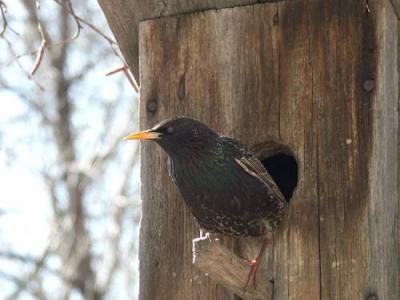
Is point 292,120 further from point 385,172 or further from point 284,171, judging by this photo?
point 284,171

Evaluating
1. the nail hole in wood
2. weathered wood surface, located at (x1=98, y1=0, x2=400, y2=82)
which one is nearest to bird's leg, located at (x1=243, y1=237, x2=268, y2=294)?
the nail hole in wood

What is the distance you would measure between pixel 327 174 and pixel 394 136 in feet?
1.07

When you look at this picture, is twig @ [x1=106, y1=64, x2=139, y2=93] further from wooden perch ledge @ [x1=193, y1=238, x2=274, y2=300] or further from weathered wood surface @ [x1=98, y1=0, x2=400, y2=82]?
wooden perch ledge @ [x1=193, y1=238, x2=274, y2=300]

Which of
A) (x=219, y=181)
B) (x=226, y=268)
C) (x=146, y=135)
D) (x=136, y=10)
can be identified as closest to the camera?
(x=226, y=268)

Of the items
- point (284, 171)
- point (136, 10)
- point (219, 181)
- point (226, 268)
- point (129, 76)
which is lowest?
point (226, 268)

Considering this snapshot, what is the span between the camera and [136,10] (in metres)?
4.28

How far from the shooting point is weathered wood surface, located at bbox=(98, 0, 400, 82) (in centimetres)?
418

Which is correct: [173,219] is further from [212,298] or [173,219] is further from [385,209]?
[385,209]

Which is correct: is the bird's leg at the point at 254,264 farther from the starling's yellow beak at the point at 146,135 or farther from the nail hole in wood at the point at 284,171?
the nail hole in wood at the point at 284,171

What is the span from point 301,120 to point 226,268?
0.69 m

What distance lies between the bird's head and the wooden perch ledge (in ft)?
1.34

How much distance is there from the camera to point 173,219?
159 inches

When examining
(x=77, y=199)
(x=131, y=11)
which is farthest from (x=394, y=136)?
(x=77, y=199)

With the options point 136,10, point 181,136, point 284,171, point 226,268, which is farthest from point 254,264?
point 136,10
